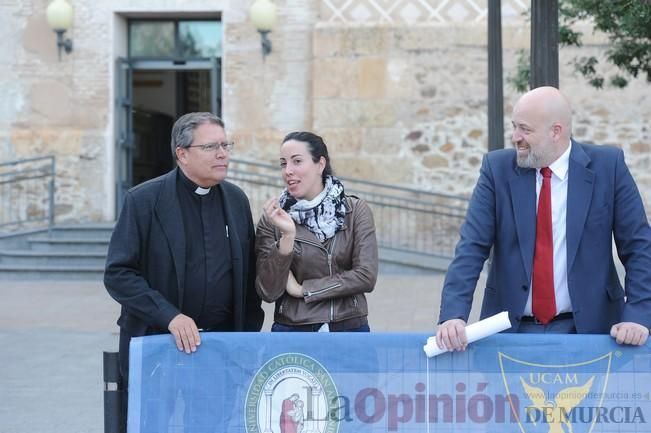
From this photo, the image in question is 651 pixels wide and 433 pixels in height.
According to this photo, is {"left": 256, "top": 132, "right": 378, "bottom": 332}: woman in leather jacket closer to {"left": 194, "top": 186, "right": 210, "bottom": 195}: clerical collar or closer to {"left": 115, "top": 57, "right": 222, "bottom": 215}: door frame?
{"left": 194, "top": 186, "right": 210, "bottom": 195}: clerical collar

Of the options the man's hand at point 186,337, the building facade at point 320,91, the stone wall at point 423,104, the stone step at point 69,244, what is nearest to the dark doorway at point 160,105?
the building facade at point 320,91

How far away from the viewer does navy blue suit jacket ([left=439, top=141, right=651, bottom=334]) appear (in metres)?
4.14

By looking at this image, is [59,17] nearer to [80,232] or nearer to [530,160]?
[80,232]

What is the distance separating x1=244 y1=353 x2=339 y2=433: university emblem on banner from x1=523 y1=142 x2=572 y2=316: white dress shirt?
847 millimetres

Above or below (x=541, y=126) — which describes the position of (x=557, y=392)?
below

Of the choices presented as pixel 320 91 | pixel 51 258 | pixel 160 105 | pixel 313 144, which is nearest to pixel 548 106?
pixel 313 144

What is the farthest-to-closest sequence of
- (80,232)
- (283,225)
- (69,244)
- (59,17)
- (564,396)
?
(59,17) → (80,232) → (69,244) → (283,225) → (564,396)

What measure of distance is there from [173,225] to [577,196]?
1.60m

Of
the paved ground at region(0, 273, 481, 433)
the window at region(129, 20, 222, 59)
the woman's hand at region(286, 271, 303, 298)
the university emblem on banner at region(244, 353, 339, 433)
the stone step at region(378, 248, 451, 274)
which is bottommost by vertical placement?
the paved ground at region(0, 273, 481, 433)

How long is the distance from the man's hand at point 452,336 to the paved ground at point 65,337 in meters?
3.49

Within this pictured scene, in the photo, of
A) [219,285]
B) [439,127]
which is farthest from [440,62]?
[219,285]

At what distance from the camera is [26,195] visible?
18.0 meters

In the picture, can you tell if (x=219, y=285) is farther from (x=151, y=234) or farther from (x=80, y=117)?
(x=80, y=117)

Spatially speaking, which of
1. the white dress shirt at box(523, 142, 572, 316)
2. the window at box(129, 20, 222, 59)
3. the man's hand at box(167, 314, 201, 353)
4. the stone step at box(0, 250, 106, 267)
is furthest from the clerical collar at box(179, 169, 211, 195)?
the window at box(129, 20, 222, 59)
